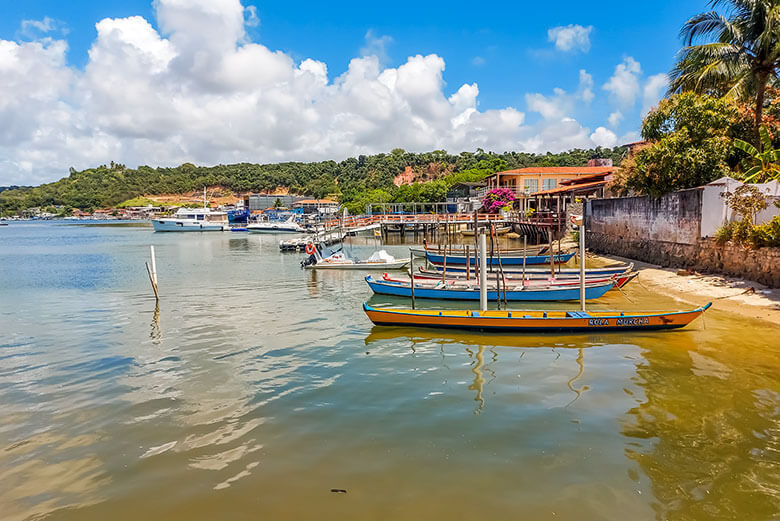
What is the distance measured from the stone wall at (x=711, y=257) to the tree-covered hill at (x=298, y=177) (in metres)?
51.2

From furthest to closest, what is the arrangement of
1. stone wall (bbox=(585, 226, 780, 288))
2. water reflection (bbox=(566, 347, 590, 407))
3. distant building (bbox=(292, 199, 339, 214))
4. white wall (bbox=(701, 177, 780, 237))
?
distant building (bbox=(292, 199, 339, 214)) < white wall (bbox=(701, 177, 780, 237)) < stone wall (bbox=(585, 226, 780, 288)) < water reflection (bbox=(566, 347, 590, 407))

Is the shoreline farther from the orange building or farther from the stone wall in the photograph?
the orange building

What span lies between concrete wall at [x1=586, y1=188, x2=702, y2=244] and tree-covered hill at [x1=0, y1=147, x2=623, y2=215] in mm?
45406

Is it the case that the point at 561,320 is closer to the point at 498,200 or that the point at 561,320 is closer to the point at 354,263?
the point at 354,263

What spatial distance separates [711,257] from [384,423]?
1801 centimetres

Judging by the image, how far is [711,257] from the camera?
20.3 metres

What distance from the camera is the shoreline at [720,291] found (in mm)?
15908

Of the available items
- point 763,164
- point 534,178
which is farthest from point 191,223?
point 763,164

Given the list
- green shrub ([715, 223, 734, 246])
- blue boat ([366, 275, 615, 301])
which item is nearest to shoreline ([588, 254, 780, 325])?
green shrub ([715, 223, 734, 246])

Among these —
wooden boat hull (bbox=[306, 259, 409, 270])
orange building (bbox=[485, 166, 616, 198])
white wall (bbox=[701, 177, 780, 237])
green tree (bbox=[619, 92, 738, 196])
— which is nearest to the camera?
white wall (bbox=[701, 177, 780, 237])

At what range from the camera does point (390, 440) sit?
27.3 ft

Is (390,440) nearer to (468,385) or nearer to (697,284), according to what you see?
(468,385)

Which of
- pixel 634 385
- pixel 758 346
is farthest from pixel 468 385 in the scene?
pixel 758 346

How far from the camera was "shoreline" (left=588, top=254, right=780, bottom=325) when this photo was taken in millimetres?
15908
